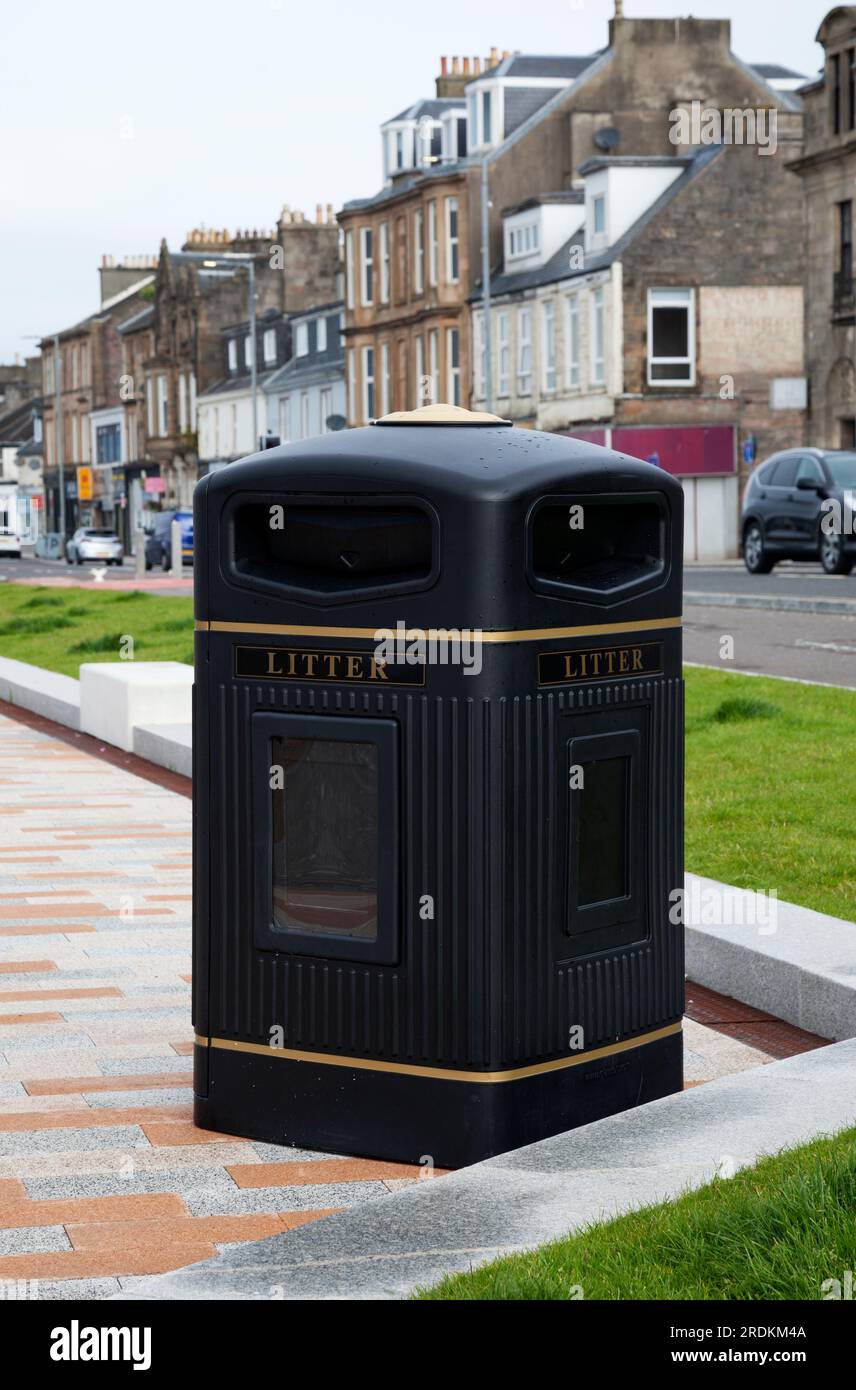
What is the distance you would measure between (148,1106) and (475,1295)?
1912mm

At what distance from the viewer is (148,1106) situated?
197 inches

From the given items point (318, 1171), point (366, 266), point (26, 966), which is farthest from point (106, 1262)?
point (366, 266)

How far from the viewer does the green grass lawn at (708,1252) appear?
3.28 meters

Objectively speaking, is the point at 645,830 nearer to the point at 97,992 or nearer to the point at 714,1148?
the point at 714,1148

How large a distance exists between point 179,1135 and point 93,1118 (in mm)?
265

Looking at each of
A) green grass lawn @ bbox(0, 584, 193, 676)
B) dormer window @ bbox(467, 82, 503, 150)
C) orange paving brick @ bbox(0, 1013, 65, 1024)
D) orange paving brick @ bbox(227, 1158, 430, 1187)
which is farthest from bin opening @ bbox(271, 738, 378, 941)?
dormer window @ bbox(467, 82, 503, 150)

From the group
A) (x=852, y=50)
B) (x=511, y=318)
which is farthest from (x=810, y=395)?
(x=511, y=318)

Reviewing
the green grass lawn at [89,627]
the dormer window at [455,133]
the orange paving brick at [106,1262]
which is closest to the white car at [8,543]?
the dormer window at [455,133]

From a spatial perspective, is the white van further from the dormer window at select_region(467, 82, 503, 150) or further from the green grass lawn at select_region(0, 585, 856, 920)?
the green grass lawn at select_region(0, 585, 856, 920)

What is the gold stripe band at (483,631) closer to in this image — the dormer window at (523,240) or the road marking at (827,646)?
the road marking at (827,646)

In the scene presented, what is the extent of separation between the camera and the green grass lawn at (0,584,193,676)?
1973cm

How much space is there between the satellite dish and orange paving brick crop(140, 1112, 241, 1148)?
183 feet

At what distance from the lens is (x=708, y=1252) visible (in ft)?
11.2

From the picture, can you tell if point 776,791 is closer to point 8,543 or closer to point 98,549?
point 98,549
